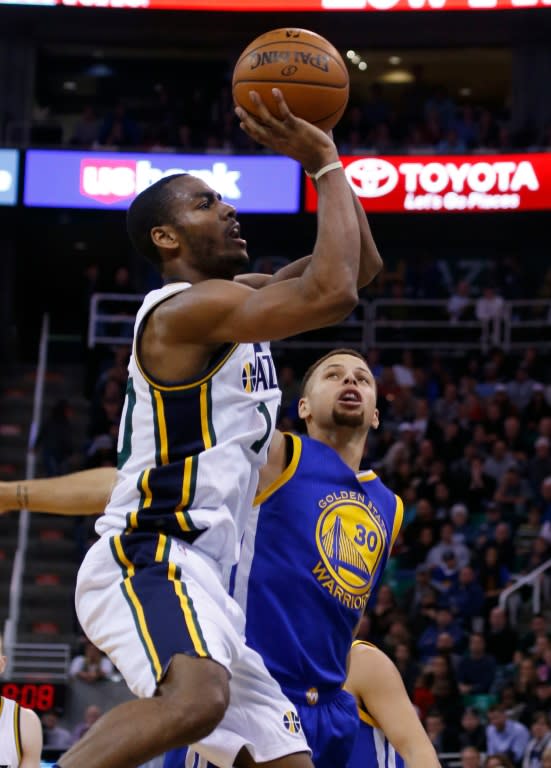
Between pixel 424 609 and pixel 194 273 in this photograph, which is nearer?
pixel 194 273

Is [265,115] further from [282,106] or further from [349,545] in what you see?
[349,545]

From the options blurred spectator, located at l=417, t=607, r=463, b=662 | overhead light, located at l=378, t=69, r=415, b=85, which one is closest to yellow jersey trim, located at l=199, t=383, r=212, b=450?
blurred spectator, located at l=417, t=607, r=463, b=662

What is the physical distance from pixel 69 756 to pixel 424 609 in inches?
435

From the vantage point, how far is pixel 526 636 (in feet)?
48.3

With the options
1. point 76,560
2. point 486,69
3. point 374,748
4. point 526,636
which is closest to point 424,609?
point 526,636

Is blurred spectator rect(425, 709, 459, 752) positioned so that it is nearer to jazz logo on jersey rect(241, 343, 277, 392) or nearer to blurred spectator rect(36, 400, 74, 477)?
blurred spectator rect(36, 400, 74, 477)

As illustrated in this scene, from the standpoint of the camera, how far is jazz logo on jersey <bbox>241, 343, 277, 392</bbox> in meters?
4.71

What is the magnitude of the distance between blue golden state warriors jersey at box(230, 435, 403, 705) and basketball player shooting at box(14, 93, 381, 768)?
511mm

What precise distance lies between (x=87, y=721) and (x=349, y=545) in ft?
27.0

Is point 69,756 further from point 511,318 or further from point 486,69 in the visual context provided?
point 486,69

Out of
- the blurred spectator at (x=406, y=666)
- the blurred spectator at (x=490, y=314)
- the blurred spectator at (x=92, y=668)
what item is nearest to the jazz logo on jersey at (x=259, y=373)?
the blurred spectator at (x=406, y=666)

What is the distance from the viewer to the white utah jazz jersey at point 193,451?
177 inches

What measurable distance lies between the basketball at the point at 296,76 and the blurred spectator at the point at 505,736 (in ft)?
28.9

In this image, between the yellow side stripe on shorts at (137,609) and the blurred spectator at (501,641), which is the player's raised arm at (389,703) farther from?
the blurred spectator at (501,641)
